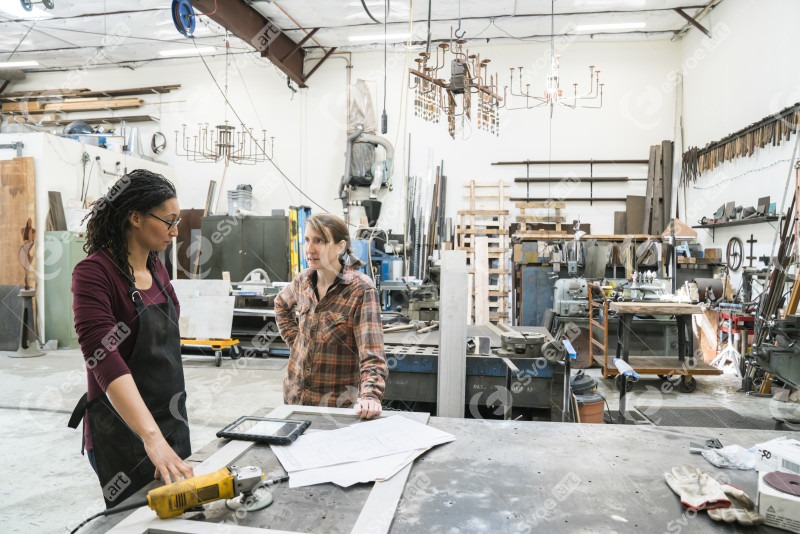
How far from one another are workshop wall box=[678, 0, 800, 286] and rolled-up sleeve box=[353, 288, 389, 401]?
4621 mm

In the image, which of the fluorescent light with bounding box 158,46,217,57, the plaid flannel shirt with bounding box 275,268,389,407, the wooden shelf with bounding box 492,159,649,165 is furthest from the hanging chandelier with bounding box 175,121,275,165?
the plaid flannel shirt with bounding box 275,268,389,407

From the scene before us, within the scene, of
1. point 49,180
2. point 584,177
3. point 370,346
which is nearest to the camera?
point 370,346

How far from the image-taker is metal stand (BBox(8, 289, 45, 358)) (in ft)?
17.9

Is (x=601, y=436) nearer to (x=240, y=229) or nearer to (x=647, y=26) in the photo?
(x=240, y=229)

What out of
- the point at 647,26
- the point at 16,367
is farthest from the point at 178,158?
the point at 647,26

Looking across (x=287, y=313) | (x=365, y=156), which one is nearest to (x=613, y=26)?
(x=365, y=156)

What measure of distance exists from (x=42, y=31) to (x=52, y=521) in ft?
24.4

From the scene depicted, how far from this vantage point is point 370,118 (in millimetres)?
7258

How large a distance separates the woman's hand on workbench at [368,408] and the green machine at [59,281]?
5.83 metres

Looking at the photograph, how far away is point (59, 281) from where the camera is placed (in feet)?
19.5

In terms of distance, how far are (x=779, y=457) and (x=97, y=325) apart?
1604mm

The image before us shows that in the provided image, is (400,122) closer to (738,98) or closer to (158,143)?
(158,143)

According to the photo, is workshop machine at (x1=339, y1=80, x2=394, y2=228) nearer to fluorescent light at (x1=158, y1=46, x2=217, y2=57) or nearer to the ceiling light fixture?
the ceiling light fixture

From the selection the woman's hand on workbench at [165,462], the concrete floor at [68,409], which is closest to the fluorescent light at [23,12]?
the concrete floor at [68,409]
